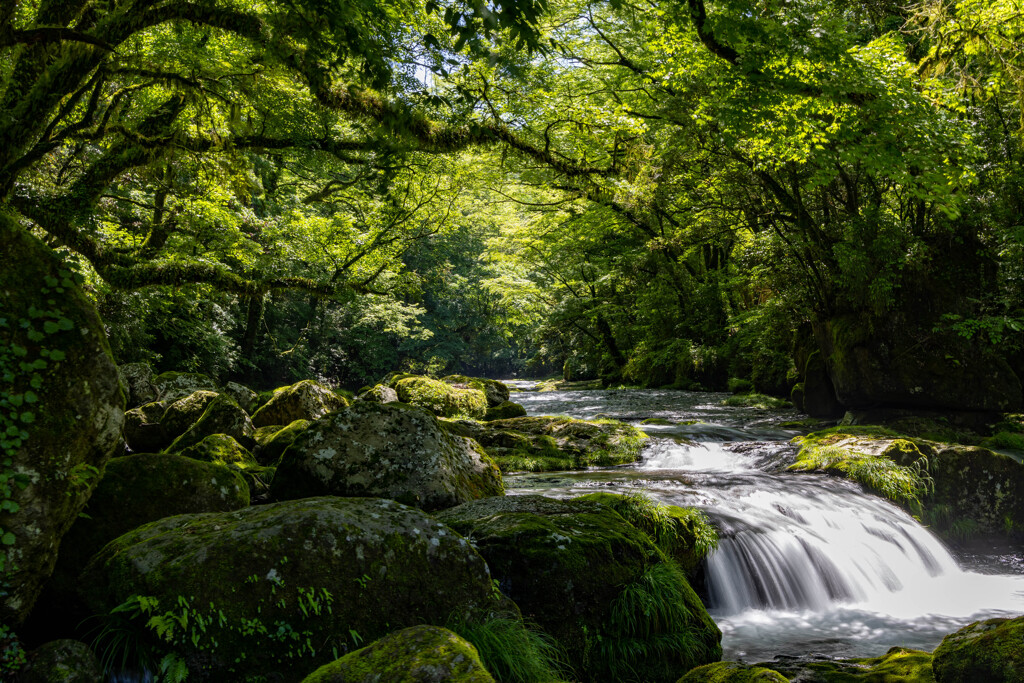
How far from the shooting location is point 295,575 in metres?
2.98

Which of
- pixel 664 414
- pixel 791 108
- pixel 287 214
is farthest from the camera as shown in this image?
pixel 664 414

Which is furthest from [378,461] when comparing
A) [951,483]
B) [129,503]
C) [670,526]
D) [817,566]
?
[951,483]

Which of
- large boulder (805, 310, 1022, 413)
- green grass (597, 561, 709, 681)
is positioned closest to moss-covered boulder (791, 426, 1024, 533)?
large boulder (805, 310, 1022, 413)

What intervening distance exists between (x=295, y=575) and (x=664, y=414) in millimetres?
13801

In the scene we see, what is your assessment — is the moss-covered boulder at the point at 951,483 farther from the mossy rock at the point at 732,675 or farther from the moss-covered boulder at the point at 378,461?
the mossy rock at the point at 732,675

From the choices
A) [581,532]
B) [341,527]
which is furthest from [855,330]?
[341,527]

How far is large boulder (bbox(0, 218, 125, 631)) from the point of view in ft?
9.21

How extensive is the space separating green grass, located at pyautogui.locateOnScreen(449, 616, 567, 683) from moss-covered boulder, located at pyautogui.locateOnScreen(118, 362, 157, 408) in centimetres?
1213

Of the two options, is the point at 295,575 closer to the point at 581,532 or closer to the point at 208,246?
the point at 581,532

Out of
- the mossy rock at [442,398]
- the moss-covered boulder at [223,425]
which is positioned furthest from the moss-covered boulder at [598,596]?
the mossy rock at [442,398]

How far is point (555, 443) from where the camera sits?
10.4 meters

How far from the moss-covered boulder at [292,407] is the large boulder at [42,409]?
786cm

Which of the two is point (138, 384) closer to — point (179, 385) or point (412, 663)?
point (179, 385)

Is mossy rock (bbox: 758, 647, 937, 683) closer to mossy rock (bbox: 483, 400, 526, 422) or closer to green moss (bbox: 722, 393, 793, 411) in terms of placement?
mossy rock (bbox: 483, 400, 526, 422)
